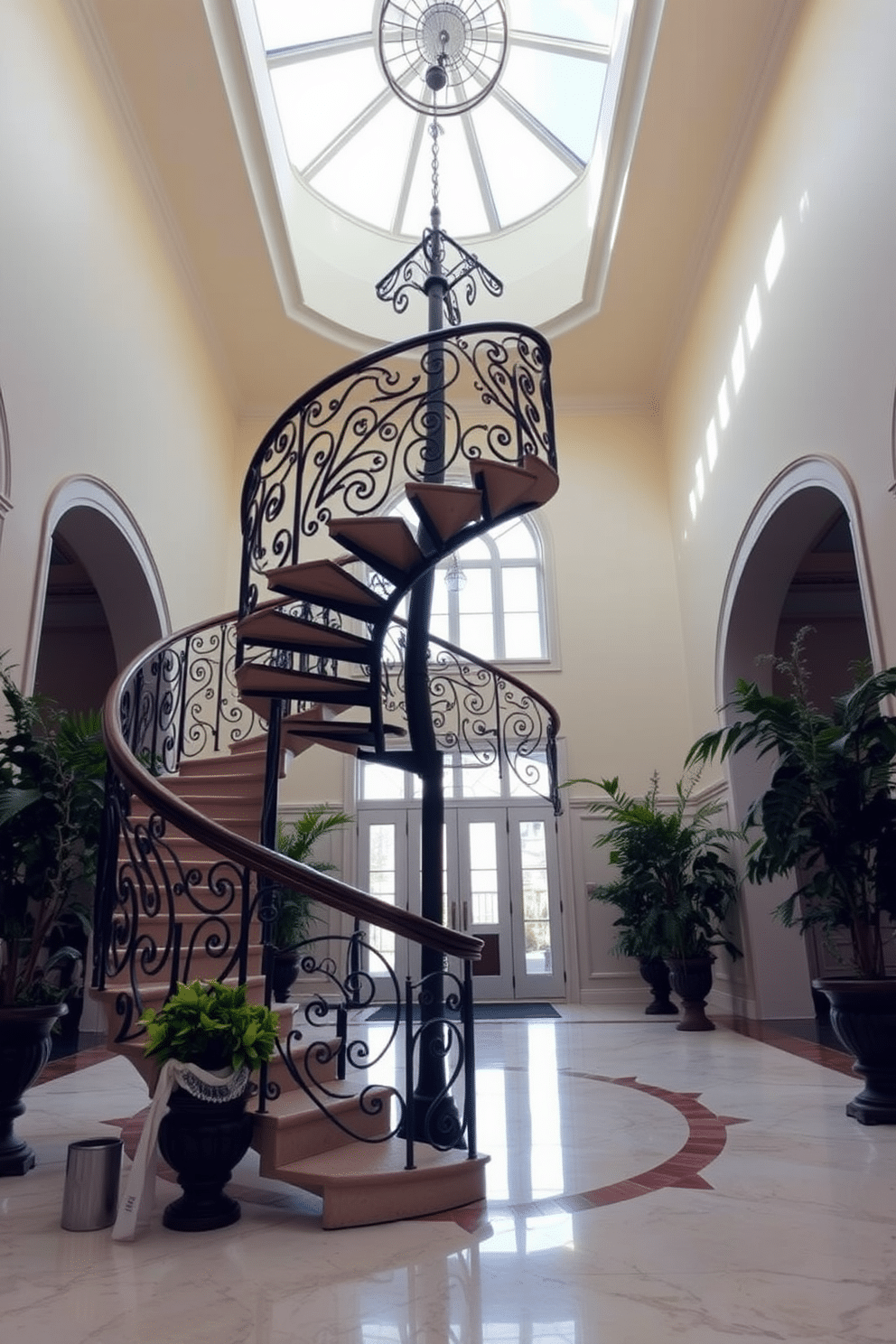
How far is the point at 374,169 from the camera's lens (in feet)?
32.4

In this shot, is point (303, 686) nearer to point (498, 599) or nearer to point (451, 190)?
point (498, 599)

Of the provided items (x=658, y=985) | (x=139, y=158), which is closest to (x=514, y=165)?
(x=139, y=158)

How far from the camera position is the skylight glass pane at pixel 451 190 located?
9844mm

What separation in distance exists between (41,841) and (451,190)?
8.92 m

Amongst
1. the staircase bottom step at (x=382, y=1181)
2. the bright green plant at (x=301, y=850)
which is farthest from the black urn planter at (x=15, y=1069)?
the bright green plant at (x=301, y=850)

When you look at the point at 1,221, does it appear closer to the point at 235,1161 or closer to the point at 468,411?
the point at 235,1161

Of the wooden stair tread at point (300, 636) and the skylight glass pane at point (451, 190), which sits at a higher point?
the skylight glass pane at point (451, 190)

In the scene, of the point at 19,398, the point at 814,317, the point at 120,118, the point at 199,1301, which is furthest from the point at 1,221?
the point at 199,1301

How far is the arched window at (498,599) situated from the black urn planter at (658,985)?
320 cm

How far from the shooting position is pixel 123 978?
381 cm

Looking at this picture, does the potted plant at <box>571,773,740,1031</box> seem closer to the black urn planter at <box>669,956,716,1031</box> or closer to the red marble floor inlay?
the black urn planter at <box>669,956,716,1031</box>

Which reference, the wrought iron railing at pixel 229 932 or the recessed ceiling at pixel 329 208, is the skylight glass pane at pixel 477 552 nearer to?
the recessed ceiling at pixel 329 208

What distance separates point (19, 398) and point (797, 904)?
6261 millimetres

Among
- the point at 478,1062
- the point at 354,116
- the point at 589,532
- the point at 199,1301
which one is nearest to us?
the point at 199,1301
